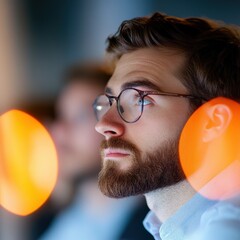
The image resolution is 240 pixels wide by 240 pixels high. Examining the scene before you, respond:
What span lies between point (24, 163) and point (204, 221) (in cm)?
55

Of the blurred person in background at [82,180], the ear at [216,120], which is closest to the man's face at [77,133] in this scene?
the blurred person in background at [82,180]

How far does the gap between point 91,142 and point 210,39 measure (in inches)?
15.8

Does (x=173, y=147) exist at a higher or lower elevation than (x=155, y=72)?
lower

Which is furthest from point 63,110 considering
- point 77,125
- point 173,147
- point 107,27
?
point 173,147

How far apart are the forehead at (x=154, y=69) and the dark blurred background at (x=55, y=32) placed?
167mm

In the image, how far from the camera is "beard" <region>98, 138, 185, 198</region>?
35.4 inches

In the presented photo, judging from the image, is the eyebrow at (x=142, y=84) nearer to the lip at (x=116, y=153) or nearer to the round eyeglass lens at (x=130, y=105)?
the round eyeglass lens at (x=130, y=105)

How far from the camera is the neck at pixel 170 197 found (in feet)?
3.00

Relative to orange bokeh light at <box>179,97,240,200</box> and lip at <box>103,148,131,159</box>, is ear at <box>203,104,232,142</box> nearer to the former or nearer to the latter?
orange bokeh light at <box>179,97,240,200</box>

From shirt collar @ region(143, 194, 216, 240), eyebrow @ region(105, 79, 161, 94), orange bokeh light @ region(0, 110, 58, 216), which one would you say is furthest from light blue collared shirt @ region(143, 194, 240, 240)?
orange bokeh light @ region(0, 110, 58, 216)

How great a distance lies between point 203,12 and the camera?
1.09 meters

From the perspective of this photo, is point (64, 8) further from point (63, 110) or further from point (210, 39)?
point (210, 39)

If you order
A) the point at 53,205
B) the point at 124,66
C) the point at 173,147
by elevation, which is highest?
the point at 124,66

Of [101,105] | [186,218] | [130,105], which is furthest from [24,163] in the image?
[186,218]
